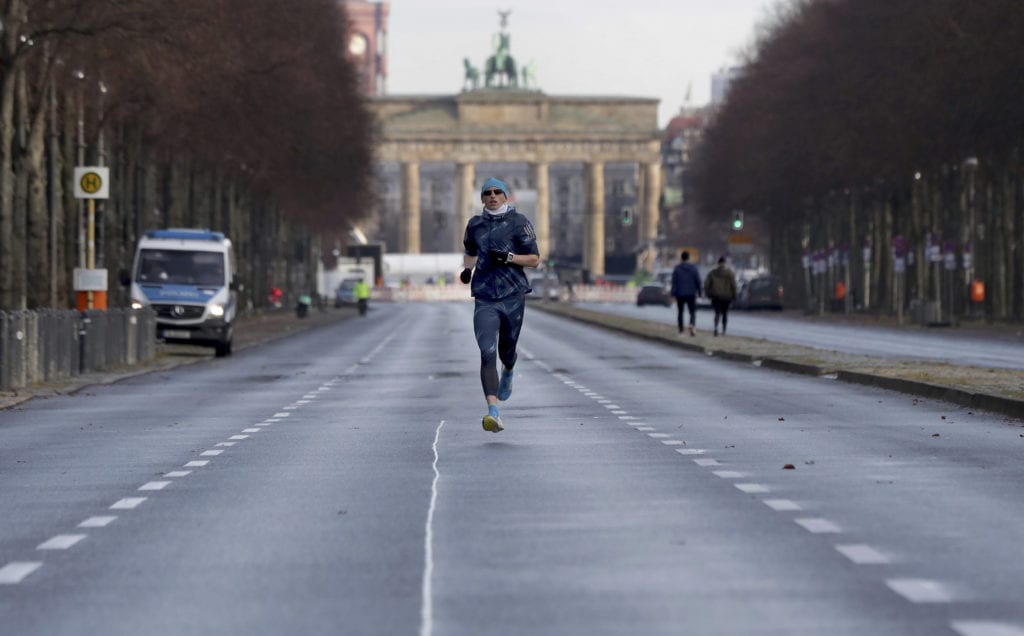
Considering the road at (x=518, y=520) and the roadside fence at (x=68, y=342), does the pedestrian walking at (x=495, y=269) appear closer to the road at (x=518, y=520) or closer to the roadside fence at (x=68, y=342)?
the road at (x=518, y=520)

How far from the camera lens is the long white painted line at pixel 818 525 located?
11.5 meters

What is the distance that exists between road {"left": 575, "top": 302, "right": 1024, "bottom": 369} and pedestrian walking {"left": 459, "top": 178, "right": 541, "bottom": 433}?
630 inches

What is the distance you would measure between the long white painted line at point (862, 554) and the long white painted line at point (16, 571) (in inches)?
131

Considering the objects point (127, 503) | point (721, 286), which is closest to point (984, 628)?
point (127, 503)

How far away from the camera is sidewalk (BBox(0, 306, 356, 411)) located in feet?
97.6

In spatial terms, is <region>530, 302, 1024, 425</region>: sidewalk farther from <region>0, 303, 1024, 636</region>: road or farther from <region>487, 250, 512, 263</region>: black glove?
<region>487, 250, 512, 263</region>: black glove

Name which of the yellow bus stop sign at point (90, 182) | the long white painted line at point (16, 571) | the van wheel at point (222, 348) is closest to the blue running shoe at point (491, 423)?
the long white painted line at point (16, 571)

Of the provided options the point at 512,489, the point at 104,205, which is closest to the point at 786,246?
the point at 104,205

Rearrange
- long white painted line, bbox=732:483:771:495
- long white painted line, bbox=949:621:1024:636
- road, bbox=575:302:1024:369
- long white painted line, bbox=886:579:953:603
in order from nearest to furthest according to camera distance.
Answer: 1. long white painted line, bbox=949:621:1024:636
2. long white painted line, bbox=886:579:953:603
3. long white painted line, bbox=732:483:771:495
4. road, bbox=575:302:1024:369

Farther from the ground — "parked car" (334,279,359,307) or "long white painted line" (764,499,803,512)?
"long white painted line" (764,499,803,512)

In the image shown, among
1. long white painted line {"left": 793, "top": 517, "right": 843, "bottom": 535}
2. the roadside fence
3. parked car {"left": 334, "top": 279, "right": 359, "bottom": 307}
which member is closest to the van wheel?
the roadside fence

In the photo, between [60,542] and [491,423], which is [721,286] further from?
[60,542]

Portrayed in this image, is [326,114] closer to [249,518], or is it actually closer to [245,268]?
[245,268]

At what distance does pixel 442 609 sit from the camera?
886 cm
